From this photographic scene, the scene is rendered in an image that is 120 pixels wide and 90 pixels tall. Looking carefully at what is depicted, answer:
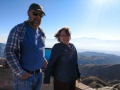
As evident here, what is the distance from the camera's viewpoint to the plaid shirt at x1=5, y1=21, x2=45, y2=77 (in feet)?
6.13

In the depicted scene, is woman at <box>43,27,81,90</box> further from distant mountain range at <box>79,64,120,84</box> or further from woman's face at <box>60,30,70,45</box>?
distant mountain range at <box>79,64,120,84</box>

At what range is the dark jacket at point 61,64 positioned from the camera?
2711 mm

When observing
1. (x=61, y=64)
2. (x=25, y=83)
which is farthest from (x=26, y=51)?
(x=61, y=64)

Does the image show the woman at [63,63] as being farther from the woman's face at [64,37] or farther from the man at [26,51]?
the man at [26,51]

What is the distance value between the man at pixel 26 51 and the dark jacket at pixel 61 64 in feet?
1.58

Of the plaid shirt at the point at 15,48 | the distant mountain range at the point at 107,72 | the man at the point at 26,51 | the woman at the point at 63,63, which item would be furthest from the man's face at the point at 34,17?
the distant mountain range at the point at 107,72

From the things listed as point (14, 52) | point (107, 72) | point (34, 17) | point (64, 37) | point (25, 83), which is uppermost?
point (34, 17)

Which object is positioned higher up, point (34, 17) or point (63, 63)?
point (34, 17)

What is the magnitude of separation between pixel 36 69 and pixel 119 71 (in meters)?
104

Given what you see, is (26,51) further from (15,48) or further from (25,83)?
(25,83)

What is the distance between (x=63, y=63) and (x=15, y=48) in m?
1.05

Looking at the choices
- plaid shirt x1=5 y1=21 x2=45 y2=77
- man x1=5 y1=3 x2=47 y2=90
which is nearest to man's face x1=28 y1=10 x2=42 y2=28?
man x1=5 y1=3 x2=47 y2=90

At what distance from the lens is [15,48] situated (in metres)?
1.91

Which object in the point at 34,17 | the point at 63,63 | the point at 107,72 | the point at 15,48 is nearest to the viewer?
the point at 15,48
